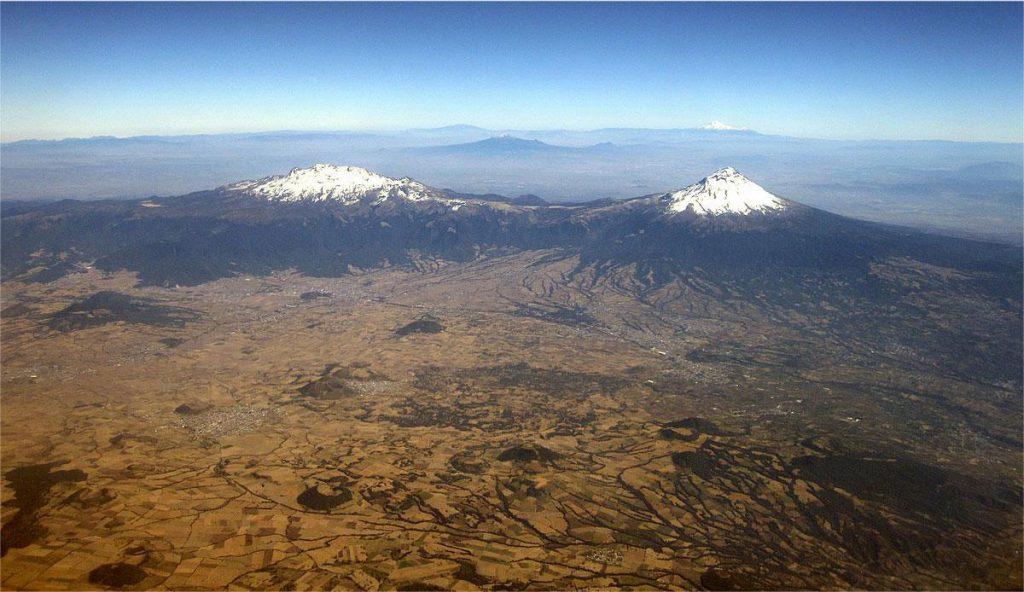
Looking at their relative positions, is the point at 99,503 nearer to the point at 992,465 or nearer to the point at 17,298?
the point at 992,465

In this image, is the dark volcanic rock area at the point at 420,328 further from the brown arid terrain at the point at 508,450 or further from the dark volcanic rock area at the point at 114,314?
the dark volcanic rock area at the point at 114,314

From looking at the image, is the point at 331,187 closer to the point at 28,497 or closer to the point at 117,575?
the point at 28,497

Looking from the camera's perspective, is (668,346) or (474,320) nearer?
(668,346)

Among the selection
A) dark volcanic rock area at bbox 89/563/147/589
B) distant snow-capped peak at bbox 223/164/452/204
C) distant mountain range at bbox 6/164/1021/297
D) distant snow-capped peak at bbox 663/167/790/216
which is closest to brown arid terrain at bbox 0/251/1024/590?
dark volcanic rock area at bbox 89/563/147/589

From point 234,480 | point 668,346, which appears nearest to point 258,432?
point 234,480

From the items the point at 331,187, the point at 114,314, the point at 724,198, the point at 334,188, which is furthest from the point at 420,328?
the point at 724,198

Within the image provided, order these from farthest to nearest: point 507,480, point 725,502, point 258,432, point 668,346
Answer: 1. point 668,346
2. point 258,432
3. point 507,480
4. point 725,502

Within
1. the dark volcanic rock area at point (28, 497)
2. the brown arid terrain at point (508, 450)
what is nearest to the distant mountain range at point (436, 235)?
the brown arid terrain at point (508, 450)
